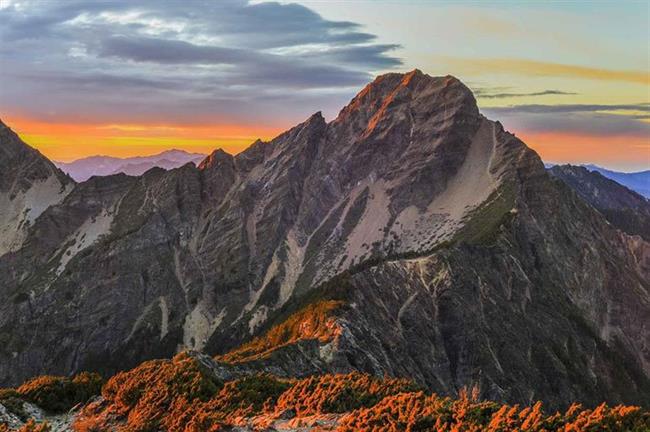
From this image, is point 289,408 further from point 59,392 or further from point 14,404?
point 59,392

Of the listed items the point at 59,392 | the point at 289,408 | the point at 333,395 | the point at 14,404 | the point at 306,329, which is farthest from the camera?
the point at 306,329

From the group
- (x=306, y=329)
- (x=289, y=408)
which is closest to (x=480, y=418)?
(x=289, y=408)

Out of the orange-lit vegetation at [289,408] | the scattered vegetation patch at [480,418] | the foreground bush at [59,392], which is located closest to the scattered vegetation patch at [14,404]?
the foreground bush at [59,392]

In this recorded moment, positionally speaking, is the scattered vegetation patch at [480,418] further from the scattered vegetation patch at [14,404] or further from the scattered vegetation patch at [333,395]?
the scattered vegetation patch at [14,404]

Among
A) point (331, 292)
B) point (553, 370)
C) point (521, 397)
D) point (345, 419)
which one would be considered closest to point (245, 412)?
point (345, 419)

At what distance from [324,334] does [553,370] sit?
294 feet

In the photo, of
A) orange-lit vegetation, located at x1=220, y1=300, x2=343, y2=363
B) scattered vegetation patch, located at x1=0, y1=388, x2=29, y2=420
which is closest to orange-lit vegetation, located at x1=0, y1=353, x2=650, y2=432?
scattered vegetation patch, located at x1=0, y1=388, x2=29, y2=420

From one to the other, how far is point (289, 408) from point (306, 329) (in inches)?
Result: 4193

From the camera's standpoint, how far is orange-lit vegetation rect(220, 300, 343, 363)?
142750mm

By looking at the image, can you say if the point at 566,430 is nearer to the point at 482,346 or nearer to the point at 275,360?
the point at 275,360

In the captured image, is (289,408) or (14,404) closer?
(289,408)

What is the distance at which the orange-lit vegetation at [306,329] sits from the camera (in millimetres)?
142750

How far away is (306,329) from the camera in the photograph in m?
166

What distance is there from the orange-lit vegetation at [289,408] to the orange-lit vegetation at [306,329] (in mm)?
61354
